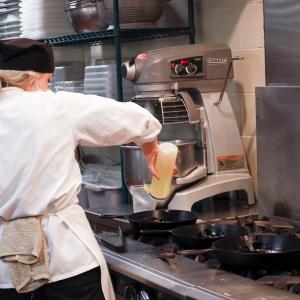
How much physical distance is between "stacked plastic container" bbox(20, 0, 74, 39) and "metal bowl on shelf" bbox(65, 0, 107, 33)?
0.65ft

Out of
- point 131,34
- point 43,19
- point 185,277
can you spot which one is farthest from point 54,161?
point 43,19

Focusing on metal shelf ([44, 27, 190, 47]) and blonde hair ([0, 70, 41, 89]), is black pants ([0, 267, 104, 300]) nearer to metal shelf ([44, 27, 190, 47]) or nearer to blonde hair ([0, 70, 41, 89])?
blonde hair ([0, 70, 41, 89])

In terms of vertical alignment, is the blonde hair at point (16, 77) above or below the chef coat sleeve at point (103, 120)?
above

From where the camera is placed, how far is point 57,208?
157 centimetres

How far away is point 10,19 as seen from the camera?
3131 millimetres

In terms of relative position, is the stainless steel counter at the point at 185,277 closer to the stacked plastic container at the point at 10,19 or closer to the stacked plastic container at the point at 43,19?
the stacked plastic container at the point at 43,19

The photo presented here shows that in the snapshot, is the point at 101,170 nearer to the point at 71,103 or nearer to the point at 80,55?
the point at 80,55

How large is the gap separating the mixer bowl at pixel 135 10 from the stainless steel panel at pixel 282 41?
60cm

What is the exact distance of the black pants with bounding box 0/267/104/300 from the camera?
1.57m

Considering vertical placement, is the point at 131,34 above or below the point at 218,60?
above

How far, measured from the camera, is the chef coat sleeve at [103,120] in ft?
5.16

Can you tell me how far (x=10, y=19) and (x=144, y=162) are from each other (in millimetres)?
1360

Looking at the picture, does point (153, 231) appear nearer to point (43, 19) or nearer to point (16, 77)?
point (16, 77)

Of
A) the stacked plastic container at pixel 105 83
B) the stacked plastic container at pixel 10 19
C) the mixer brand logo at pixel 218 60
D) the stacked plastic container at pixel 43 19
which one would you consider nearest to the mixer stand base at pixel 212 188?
the mixer brand logo at pixel 218 60
